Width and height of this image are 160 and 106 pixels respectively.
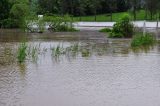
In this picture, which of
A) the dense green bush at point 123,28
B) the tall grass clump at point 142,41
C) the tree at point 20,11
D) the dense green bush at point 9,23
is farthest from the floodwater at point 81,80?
the dense green bush at point 9,23

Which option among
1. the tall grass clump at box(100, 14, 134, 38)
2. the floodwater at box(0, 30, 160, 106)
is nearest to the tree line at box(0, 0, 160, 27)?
the tall grass clump at box(100, 14, 134, 38)

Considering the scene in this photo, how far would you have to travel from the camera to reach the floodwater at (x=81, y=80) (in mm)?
13188

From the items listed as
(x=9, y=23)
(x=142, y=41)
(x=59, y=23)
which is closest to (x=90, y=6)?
(x=9, y=23)

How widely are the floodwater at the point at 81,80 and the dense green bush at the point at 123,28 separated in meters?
17.7

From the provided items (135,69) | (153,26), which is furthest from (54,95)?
(153,26)

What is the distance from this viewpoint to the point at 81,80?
16641mm

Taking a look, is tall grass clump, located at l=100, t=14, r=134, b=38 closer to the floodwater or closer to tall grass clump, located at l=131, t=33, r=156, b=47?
tall grass clump, located at l=131, t=33, r=156, b=47

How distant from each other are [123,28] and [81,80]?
91.0 feet

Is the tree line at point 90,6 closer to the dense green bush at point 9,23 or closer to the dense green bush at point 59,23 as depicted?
the dense green bush at point 9,23

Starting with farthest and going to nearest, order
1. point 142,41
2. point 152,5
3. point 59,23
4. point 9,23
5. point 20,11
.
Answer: point 152,5
point 9,23
point 20,11
point 59,23
point 142,41

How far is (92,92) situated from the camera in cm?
1433

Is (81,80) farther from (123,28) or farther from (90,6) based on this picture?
(90,6)

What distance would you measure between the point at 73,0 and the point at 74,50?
68118 millimetres

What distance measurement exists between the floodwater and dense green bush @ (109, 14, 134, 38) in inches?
697
